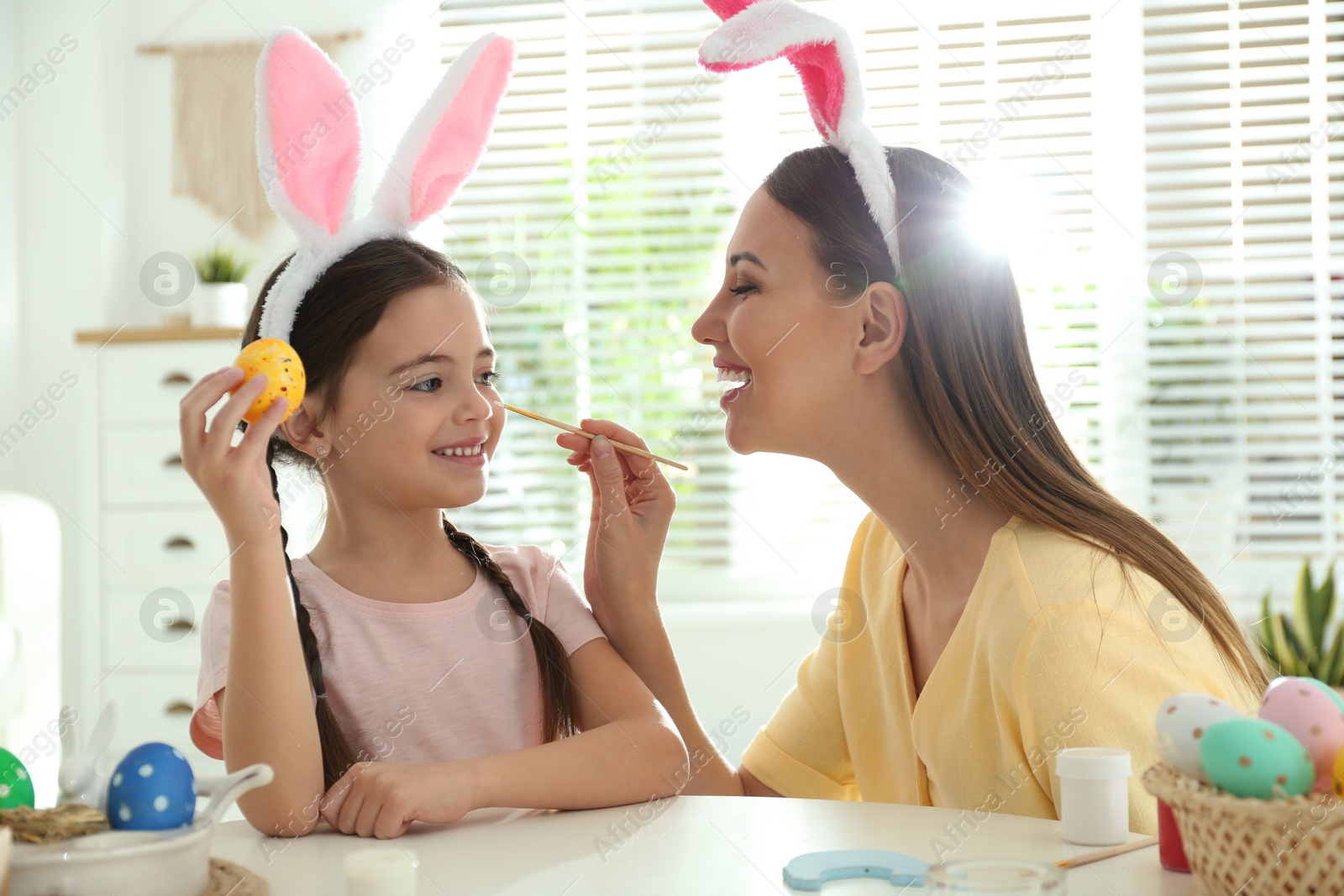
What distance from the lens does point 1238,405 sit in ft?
10.1

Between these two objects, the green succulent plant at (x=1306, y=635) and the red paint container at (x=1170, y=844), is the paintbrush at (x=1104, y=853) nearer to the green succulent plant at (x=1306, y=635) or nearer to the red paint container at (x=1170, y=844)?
the red paint container at (x=1170, y=844)

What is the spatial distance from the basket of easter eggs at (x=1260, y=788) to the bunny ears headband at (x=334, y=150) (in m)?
1.00

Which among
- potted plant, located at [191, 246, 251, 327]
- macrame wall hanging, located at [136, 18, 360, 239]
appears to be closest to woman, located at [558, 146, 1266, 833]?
potted plant, located at [191, 246, 251, 327]

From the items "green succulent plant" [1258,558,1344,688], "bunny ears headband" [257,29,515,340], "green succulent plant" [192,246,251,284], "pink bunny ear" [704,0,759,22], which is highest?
"pink bunny ear" [704,0,759,22]

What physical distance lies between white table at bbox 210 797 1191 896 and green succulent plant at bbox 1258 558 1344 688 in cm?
221

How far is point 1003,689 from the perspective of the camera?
1.09 metres

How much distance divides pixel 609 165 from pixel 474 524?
115 centimetres

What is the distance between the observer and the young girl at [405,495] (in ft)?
3.89

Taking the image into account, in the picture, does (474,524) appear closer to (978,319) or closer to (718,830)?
(978,319)

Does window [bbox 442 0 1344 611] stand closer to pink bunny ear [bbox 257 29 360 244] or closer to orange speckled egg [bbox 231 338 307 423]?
pink bunny ear [bbox 257 29 360 244]

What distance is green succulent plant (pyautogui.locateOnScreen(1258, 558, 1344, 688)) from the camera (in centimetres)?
272

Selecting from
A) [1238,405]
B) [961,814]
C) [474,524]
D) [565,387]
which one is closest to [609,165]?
[565,387]

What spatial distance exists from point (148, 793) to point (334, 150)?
30.8 inches

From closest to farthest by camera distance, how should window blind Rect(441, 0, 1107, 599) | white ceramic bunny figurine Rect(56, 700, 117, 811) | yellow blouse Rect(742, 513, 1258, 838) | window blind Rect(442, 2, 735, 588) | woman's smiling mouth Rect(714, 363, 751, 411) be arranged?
1. white ceramic bunny figurine Rect(56, 700, 117, 811)
2. yellow blouse Rect(742, 513, 1258, 838)
3. woman's smiling mouth Rect(714, 363, 751, 411)
4. window blind Rect(441, 0, 1107, 599)
5. window blind Rect(442, 2, 735, 588)
